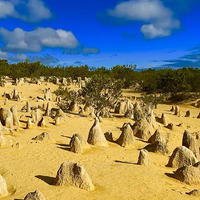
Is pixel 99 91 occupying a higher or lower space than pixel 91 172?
higher

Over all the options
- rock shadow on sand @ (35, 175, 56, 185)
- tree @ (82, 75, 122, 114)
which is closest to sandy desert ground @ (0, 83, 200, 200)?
rock shadow on sand @ (35, 175, 56, 185)

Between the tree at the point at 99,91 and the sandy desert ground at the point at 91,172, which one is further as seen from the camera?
the tree at the point at 99,91

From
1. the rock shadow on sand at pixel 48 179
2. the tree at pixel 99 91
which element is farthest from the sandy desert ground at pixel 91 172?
the tree at pixel 99 91

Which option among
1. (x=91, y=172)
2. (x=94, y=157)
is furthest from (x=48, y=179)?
(x=94, y=157)

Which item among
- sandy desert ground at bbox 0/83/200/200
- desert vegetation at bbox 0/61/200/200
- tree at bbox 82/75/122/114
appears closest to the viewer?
sandy desert ground at bbox 0/83/200/200

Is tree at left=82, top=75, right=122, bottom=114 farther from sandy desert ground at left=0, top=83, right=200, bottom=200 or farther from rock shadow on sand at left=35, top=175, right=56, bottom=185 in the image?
rock shadow on sand at left=35, top=175, right=56, bottom=185

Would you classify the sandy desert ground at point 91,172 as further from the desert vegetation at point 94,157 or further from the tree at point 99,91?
the tree at point 99,91

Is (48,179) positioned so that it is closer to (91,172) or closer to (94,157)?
(91,172)

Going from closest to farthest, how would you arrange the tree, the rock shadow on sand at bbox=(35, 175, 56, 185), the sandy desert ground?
1. the sandy desert ground
2. the rock shadow on sand at bbox=(35, 175, 56, 185)
3. the tree

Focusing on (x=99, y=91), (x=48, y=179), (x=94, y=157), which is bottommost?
(x=48, y=179)

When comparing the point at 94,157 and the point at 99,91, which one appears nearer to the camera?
the point at 94,157

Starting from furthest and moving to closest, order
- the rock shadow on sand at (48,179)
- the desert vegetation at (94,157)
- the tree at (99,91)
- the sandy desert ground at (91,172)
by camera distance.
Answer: the tree at (99,91), the rock shadow on sand at (48,179), the desert vegetation at (94,157), the sandy desert ground at (91,172)

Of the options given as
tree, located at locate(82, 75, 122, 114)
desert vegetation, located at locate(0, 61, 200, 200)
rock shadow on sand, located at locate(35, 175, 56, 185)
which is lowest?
rock shadow on sand, located at locate(35, 175, 56, 185)

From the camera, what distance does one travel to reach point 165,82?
35188 millimetres
